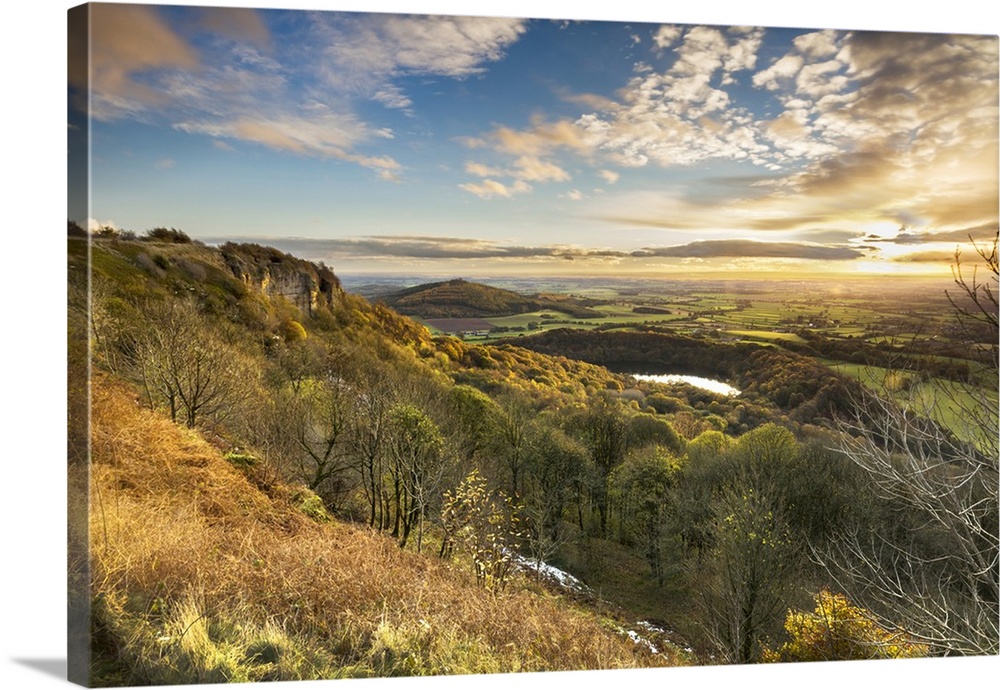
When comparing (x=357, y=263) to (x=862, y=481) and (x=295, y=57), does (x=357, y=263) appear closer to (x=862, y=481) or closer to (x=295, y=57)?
(x=295, y=57)

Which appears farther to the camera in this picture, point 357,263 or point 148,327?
point 357,263

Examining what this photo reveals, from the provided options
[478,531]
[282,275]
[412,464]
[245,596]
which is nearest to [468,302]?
[412,464]

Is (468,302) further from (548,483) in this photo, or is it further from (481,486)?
(548,483)

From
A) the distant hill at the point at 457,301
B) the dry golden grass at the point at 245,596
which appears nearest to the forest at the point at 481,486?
the dry golden grass at the point at 245,596

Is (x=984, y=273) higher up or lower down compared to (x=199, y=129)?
lower down

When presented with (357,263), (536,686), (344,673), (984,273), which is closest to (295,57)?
(357,263)

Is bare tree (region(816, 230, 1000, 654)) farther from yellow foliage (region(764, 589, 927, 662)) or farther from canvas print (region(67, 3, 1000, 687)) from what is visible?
yellow foliage (region(764, 589, 927, 662))

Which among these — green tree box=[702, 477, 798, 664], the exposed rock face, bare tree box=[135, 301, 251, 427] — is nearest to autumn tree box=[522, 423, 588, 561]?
green tree box=[702, 477, 798, 664]
